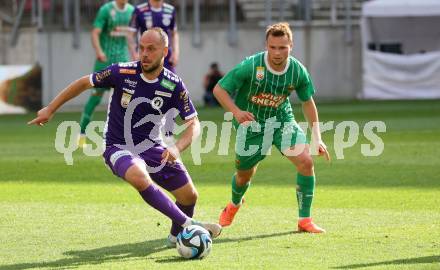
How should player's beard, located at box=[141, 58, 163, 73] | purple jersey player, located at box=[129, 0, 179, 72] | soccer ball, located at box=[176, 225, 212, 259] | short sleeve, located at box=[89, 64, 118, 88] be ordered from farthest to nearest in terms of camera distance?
purple jersey player, located at box=[129, 0, 179, 72] < short sleeve, located at box=[89, 64, 118, 88] < player's beard, located at box=[141, 58, 163, 73] < soccer ball, located at box=[176, 225, 212, 259]

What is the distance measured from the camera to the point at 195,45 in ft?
104

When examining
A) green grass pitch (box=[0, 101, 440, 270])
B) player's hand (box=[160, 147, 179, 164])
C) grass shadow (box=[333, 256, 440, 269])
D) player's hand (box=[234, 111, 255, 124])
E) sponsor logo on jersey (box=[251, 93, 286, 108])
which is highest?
sponsor logo on jersey (box=[251, 93, 286, 108])

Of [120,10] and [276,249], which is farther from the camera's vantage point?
[120,10]

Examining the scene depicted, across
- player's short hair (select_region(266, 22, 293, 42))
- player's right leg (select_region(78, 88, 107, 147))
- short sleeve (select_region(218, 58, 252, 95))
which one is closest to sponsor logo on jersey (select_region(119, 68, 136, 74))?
short sleeve (select_region(218, 58, 252, 95))

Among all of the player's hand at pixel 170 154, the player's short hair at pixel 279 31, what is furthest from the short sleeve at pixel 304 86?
the player's hand at pixel 170 154

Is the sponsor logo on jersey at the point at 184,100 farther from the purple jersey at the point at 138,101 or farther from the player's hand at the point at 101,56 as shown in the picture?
the player's hand at the point at 101,56

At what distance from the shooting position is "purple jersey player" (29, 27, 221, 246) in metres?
8.84

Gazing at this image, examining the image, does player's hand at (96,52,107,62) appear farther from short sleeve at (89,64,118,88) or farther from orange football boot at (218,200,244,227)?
short sleeve at (89,64,118,88)

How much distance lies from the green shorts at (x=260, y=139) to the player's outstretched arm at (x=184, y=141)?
110 centimetres

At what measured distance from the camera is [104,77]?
9.05 m

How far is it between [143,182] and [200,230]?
0.56 m

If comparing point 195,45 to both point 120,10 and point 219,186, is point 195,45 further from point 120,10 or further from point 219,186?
point 219,186

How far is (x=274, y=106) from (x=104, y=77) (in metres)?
1.72

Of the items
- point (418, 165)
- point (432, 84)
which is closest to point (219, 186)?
point (418, 165)
